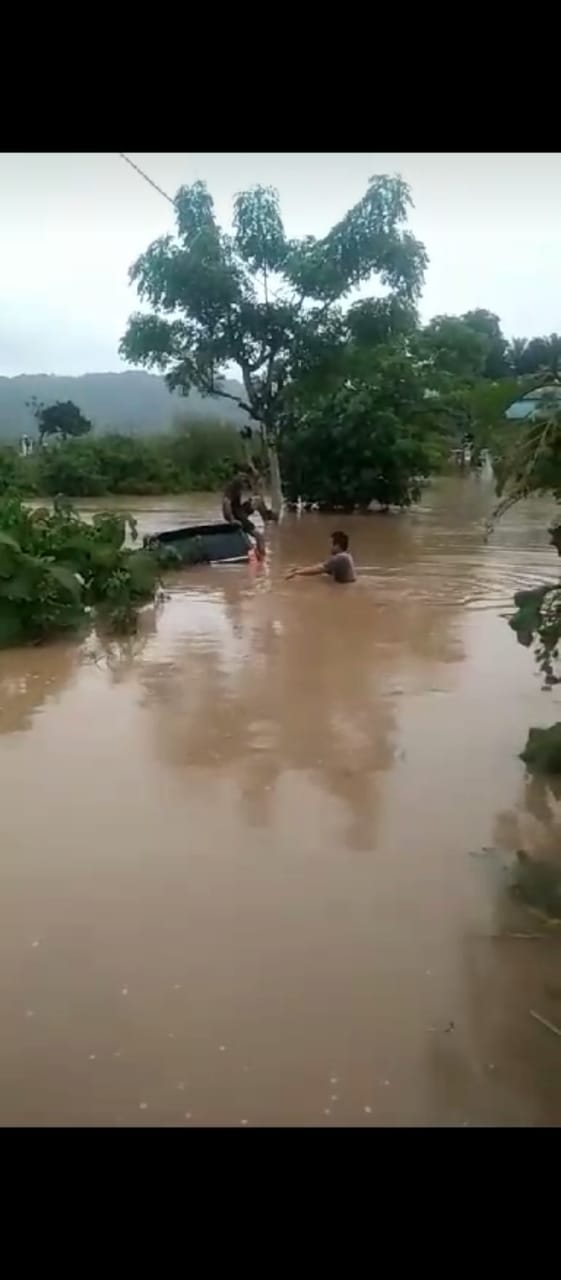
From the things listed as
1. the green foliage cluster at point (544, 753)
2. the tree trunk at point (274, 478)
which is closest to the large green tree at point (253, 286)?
the tree trunk at point (274, 478)

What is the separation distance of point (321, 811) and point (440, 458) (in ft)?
45.7

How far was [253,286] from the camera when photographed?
16.7 m

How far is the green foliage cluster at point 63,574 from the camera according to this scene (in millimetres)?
7508

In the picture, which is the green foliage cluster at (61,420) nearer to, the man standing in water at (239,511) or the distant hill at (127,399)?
the distant hill at (127,399)

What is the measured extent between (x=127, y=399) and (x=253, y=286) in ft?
8.28

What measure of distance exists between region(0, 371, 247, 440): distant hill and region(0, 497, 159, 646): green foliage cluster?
793cm

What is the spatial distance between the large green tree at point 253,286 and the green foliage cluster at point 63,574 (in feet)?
26.5

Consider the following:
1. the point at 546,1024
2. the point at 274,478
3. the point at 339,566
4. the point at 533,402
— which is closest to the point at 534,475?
the point at 533,402

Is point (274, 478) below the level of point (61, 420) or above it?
below

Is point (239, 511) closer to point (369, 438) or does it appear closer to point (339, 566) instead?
point (339, 566)
